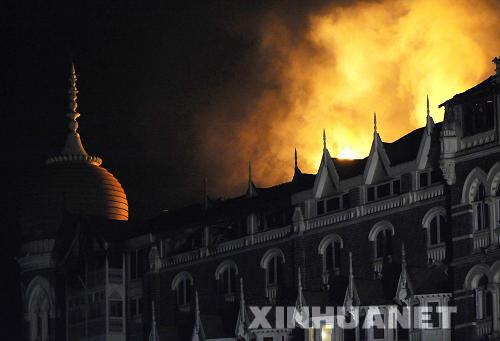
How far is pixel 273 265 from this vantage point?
100062 millimetres

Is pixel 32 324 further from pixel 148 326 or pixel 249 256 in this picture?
pixel 249 256

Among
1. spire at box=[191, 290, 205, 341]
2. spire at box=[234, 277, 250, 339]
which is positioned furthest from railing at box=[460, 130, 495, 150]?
spire at box=[191, 290, 205, 341]

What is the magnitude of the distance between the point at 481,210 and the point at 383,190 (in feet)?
30.4

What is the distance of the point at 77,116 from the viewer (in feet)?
438

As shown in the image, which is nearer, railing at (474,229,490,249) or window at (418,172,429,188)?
railing at (474,229,490,249)

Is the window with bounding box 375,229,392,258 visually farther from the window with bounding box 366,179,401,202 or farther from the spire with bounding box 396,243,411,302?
the spire with bounding box 396,243,411,302

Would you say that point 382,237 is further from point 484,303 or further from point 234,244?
point 234,244

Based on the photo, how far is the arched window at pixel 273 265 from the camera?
325 feet

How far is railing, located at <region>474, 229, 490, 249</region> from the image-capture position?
271 feet

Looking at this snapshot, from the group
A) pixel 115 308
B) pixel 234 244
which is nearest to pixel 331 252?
pixel 234 244

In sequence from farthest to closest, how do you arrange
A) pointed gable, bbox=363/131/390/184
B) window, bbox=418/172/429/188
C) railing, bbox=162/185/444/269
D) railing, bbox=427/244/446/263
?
pointed gable, bbox=363/131/390/184 < railing, bbox=162/185/444/269 < window, bbox=418/172/429/188 < railing, bbox=427/244/446/263

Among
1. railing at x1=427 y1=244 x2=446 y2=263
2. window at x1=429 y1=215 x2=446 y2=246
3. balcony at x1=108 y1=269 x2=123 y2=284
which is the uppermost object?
window at x1=429 y1=215 x2=446 y2=246

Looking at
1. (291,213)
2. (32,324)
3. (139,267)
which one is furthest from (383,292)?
(32,324)

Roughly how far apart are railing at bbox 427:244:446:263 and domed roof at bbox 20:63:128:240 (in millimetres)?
41521
